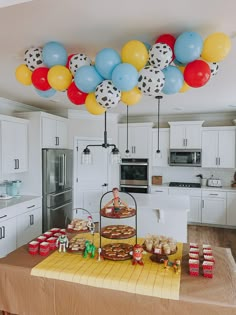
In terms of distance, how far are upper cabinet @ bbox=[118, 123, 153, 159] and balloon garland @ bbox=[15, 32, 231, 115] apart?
11.2 feet

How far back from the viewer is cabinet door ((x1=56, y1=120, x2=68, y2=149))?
4730mm

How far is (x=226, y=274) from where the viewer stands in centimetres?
175

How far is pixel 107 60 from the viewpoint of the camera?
1721 millimetres

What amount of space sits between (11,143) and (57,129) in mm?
1015

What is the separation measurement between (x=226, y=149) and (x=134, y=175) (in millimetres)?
2065

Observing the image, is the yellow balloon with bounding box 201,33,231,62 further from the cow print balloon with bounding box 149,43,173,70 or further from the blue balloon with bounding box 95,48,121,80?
the blue balloon with bounding box 95,48,121,80

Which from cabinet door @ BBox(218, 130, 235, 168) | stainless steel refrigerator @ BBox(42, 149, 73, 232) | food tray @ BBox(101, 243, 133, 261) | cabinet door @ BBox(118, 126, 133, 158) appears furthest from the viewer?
cabinet door @ BBox(118, 126, 133, 158)

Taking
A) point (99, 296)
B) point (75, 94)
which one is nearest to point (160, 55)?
point (75, 94)

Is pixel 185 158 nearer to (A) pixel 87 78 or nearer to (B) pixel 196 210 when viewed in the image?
(B) pixel 196 210

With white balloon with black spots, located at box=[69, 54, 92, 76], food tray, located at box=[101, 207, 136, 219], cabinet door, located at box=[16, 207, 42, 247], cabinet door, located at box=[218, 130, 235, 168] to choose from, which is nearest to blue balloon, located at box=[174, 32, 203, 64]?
white balloon with black spots, located at box=[69, 54, 92, 76]

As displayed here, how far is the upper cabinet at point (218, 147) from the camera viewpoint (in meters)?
5.14

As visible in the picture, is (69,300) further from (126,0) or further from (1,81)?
(1,81)

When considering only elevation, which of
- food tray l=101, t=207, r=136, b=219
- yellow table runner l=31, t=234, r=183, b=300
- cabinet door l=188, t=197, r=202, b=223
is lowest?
cabinet door l=188, t=197, r=202, b=223

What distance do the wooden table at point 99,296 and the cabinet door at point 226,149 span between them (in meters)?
3.61
